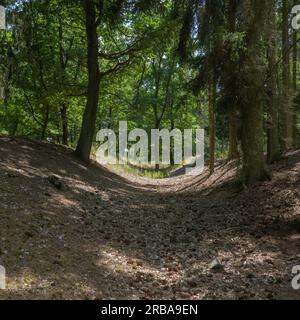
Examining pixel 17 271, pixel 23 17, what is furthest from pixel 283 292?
pixel 23 17

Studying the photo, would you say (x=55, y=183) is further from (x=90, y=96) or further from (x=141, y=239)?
(x=90, y=96)

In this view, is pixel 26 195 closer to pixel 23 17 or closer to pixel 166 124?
pixel 23 17

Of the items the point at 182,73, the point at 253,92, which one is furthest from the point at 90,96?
the point at 253,92

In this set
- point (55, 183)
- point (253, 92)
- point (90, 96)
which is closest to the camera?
point (253, 92)

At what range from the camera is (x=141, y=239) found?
326 inches

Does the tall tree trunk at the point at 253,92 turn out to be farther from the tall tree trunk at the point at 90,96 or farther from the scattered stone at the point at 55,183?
the tall tree trunk at the point at 90,96

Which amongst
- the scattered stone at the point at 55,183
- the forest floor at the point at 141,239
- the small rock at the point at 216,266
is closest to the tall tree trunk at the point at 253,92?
the forest floor at the point at 141,239

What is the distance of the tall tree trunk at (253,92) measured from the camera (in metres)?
9.90

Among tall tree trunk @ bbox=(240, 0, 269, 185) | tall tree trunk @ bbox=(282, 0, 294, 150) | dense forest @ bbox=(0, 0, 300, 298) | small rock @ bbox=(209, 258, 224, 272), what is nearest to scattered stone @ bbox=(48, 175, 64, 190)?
dense forest @ bbox=(0, 0, 300, 298)

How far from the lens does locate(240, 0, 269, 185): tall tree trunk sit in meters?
9.90

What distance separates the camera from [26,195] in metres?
8.98

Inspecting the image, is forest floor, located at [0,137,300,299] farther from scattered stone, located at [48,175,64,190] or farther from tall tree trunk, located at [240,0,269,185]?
tall tree trunk, located at [240,0,269,185]

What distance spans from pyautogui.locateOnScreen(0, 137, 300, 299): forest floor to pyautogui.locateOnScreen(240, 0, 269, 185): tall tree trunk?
647 millimetres

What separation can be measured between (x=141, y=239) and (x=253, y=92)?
4473mm
